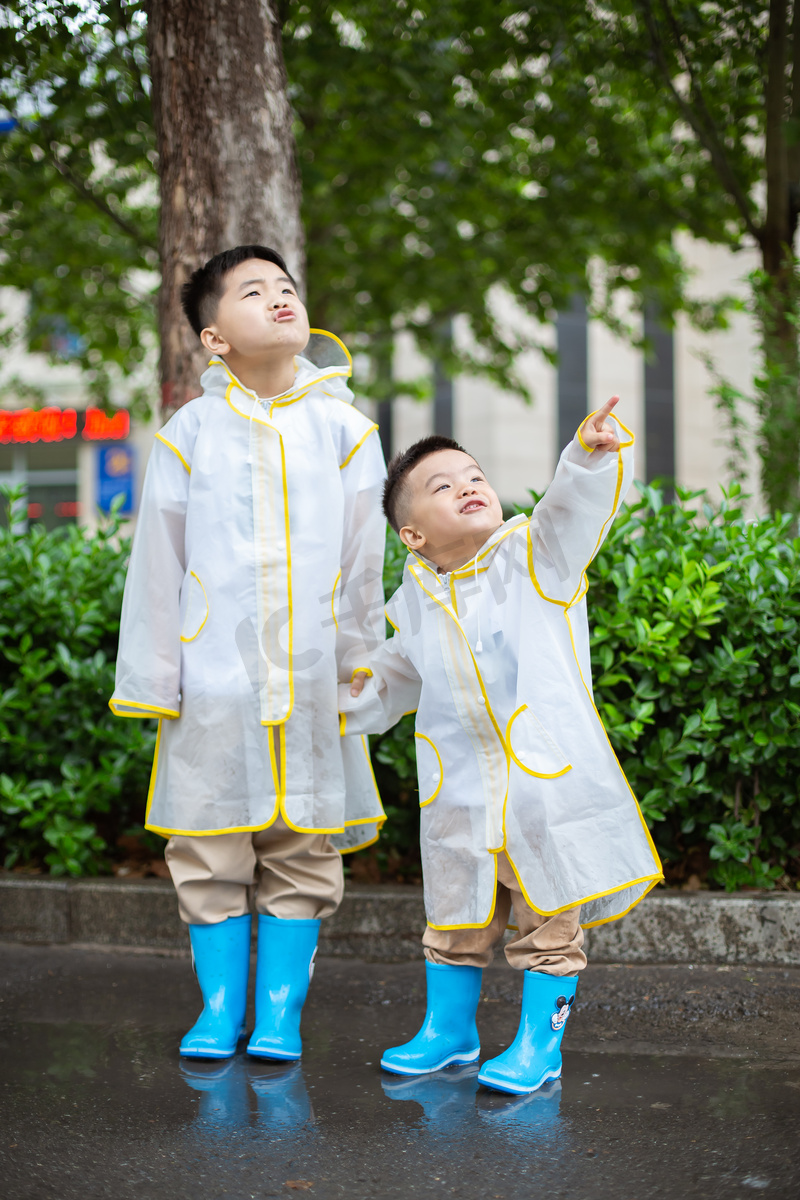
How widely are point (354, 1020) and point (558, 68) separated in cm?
656

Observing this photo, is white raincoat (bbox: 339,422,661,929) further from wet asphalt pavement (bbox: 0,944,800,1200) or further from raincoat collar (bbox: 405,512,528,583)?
wet asphalt pavement (bbox: 0,944,800,1200)

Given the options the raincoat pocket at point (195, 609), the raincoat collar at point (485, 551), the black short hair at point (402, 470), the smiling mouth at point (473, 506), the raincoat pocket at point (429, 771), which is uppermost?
the black short hair at point (402, 470)

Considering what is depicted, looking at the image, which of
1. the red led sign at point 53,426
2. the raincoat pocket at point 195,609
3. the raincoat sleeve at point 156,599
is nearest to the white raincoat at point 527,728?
the raincoat pocket at point 195,609

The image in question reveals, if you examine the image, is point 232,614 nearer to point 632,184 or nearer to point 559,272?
point 632,184

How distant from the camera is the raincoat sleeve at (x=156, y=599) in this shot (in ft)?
8.64

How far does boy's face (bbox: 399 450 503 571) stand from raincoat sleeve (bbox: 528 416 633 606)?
14 centimetres

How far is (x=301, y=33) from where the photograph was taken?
7.30 meters

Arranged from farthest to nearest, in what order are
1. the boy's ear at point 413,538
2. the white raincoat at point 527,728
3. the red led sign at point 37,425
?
the red led sign at point 37,425 → the boy's ear at point 413,538 → the white raincoat at point 527,728

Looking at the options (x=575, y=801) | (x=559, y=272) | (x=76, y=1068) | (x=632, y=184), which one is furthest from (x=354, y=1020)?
(x=559, y=272)

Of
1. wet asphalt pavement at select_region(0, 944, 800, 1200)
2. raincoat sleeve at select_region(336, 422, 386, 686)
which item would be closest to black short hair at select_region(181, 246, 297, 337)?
raincoat sleeve at select_region(336, 422, 386, 686)

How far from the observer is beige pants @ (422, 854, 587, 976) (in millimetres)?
2350

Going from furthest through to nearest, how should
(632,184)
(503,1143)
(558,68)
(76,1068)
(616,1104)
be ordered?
(632,184) → (558,68) → (76,1068) → (616,1104) → (503,1143)

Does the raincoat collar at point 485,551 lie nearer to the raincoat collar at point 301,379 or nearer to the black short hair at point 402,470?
the black short hair at point 402,470

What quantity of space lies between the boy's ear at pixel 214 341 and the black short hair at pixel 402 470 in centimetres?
57
